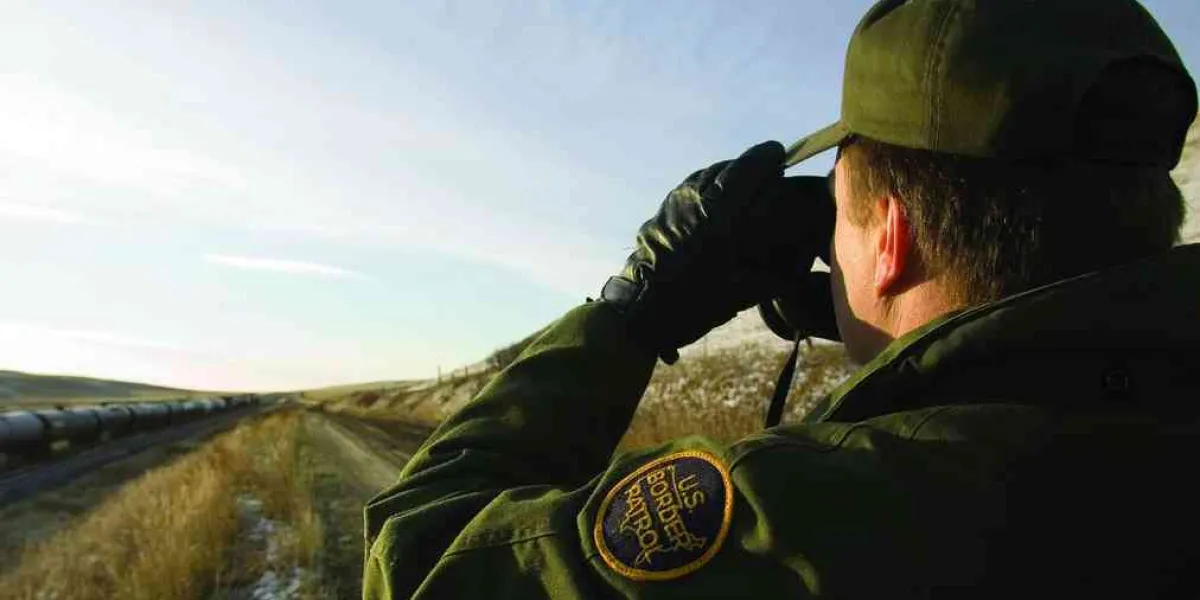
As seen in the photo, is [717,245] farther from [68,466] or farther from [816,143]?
[68,466]

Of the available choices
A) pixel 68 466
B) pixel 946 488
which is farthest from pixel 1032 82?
pixel 68 466

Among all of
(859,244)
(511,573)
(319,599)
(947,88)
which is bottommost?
(319,599)

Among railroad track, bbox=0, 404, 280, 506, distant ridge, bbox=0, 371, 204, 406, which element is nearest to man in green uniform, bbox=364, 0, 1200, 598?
railroad track, bbox=0, 404, 280, 506

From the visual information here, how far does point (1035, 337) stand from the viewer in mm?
1081

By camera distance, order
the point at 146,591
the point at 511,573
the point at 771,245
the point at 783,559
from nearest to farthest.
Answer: the point at 783,559, the point at 511,573, the point at 771,245, the point at 146,591

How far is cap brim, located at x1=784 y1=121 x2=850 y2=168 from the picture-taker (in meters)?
1.53

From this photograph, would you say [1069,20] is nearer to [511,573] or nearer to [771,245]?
[771,245]

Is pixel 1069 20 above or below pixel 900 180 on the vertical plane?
above

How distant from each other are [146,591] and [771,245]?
6611 millimetres

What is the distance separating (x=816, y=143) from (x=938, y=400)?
2.04 ft

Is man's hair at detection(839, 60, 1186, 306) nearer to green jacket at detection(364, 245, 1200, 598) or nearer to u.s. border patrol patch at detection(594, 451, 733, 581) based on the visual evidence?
green jacket at detection(364, 245, 1200, 598)

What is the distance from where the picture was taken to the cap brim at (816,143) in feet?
5.02

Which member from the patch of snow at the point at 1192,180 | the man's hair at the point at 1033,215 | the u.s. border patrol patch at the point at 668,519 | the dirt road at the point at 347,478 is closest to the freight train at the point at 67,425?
the dirt road at the point at 347,478

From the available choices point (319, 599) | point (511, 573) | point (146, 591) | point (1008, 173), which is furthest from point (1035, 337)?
point (146, 591)
